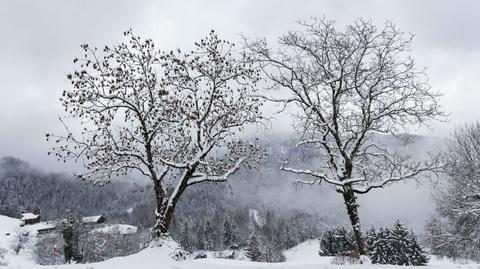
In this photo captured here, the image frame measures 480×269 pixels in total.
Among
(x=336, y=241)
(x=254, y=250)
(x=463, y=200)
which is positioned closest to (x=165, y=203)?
(x=463, y=200)

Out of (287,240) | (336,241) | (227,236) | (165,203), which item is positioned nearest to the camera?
(165,203)

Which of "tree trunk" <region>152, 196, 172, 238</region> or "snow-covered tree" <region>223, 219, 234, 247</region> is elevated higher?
"tree trunk" <region>152, 196, 172, 238</region>

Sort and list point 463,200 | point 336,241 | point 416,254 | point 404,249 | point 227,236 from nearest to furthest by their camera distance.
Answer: point 463,200, point 416,254, point 404,249, point 336,241, point 227,236

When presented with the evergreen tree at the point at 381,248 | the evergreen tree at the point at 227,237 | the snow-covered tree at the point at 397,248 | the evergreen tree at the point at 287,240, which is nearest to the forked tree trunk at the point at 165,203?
the snow-covered tree at the point at 397,248

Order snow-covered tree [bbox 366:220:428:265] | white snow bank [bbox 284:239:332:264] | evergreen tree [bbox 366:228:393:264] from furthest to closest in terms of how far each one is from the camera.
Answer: white snow bank [bbox 284:239:332:264] → evergreen tree [bbox 366:228:393:264] → snow-covered tree [bbox 366:220:428:265]

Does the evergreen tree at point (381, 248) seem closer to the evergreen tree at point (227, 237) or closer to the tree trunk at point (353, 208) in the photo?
the tree trunk at point (353, 208)

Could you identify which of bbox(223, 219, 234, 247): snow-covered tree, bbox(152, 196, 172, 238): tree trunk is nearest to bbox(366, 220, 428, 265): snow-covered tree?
bbox(152, 196, 172, 238): tree trunk

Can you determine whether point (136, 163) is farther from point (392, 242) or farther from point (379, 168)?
point (392, 242)

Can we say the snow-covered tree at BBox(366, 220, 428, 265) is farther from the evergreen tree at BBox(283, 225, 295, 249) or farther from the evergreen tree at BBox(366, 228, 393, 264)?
the evergreen tree at BBox(283, 225, 295, 249)

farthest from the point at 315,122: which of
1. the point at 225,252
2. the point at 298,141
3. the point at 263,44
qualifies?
the point at 225,252

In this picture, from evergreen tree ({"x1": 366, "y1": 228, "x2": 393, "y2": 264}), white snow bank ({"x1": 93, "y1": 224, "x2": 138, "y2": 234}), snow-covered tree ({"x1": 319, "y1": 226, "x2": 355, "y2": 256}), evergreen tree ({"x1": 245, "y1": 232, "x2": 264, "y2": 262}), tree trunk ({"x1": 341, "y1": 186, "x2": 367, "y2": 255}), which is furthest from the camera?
white snow bank ({"x1": 93, "y1": 224, "x2": 138, "y2": 234})

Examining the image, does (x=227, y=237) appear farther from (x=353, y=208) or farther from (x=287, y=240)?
(x=353, y=208)

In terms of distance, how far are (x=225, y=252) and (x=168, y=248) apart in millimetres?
135226

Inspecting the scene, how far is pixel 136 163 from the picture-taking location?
17.4 metres
